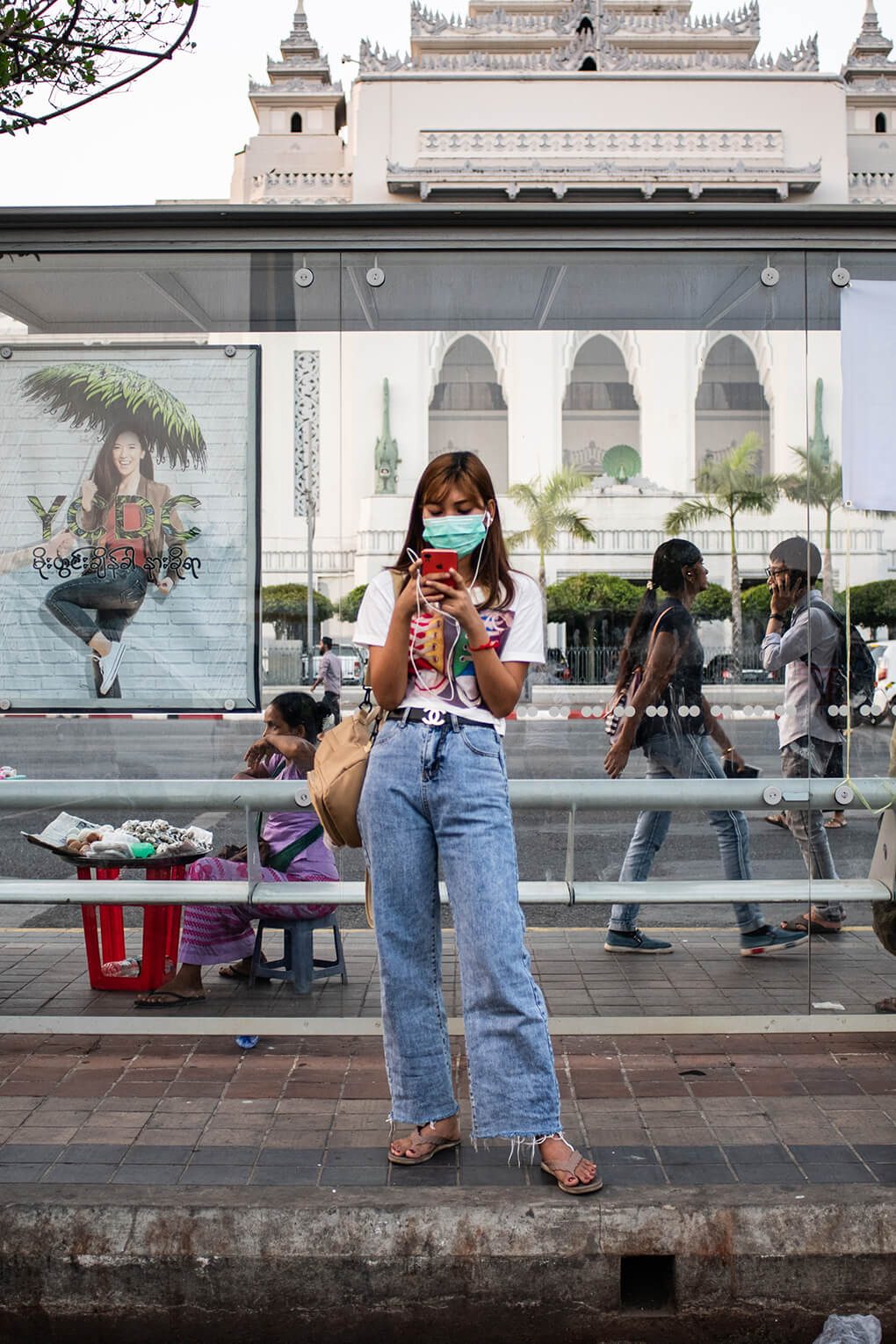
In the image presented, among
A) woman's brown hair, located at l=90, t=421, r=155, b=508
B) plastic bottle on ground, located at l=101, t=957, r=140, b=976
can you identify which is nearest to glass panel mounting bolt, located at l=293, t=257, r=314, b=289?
woman's brown hair, located at l=90, t=421, r=155, b=508

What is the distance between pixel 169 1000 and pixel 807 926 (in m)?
2.50

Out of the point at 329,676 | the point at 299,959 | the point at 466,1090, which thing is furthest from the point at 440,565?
the point at 299,959

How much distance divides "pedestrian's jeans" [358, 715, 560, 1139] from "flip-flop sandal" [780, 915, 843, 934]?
186 cm

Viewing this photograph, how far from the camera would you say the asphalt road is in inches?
194

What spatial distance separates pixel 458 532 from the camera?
11.4 feet

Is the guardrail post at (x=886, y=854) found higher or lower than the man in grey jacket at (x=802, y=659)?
lower

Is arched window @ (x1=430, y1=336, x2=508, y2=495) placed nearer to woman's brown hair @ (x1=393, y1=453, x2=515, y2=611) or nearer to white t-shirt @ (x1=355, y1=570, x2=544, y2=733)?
woman's brown hair @ (x1=393, y1=453, x2=515, y2=611)

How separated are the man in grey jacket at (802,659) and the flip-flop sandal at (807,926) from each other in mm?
225

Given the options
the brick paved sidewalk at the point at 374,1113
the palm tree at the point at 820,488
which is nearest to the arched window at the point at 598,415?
the palm tree at the point at 820,488

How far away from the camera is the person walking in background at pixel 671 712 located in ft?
16.3

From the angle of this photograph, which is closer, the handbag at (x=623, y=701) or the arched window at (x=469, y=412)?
the arched window at (x=469, y=412)

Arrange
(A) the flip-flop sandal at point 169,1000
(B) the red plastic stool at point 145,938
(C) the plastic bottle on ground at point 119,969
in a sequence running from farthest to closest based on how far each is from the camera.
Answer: (C) the plastic bottle on ground at point 119,969
(B) the red plastic stool at point 145,938
(A) the flip-flop sandal at point 169,1000

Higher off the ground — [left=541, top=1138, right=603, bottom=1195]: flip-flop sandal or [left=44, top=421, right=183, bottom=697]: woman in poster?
[left=44, top=421, right=183, bottom=697]: woman in poster

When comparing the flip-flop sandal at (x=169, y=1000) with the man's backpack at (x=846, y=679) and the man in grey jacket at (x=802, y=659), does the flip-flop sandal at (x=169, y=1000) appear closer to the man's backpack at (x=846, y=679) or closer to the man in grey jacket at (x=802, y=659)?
the man in grey jacket at (x=802, y=659)
